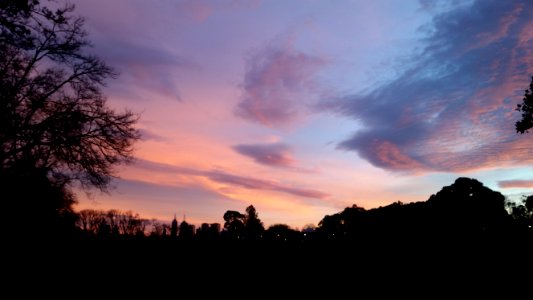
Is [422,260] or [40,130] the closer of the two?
[422,260]

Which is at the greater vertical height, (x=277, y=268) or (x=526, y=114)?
(x=526, y=114)

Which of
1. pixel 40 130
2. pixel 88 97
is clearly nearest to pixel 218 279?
pixel 40 130

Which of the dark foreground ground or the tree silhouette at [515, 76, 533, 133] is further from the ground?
the tree silhouette at [515, 76, 533, 133]

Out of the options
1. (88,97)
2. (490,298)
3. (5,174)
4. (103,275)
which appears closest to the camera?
(103,275)

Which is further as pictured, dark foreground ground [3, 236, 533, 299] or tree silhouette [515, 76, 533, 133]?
tree silhouette [515, 76, 533, 133]

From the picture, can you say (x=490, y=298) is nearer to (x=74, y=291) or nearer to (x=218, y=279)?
(x=218, y=279)

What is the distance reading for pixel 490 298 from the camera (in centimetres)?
945

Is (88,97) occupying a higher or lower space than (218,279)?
higher

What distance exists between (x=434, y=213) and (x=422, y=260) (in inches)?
287

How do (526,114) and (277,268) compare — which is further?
(526,114)

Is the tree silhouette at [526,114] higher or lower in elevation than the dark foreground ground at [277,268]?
higher

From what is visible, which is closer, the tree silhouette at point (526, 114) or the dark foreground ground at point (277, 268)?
the dark foreground ground at point (277, 268)

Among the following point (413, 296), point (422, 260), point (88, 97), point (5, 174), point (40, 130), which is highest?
point (88, 97)

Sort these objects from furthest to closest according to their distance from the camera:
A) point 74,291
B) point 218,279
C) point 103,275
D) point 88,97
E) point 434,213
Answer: point 88,97 < point 434,213 < point 218,279 < point 103,275 < point 74,291
